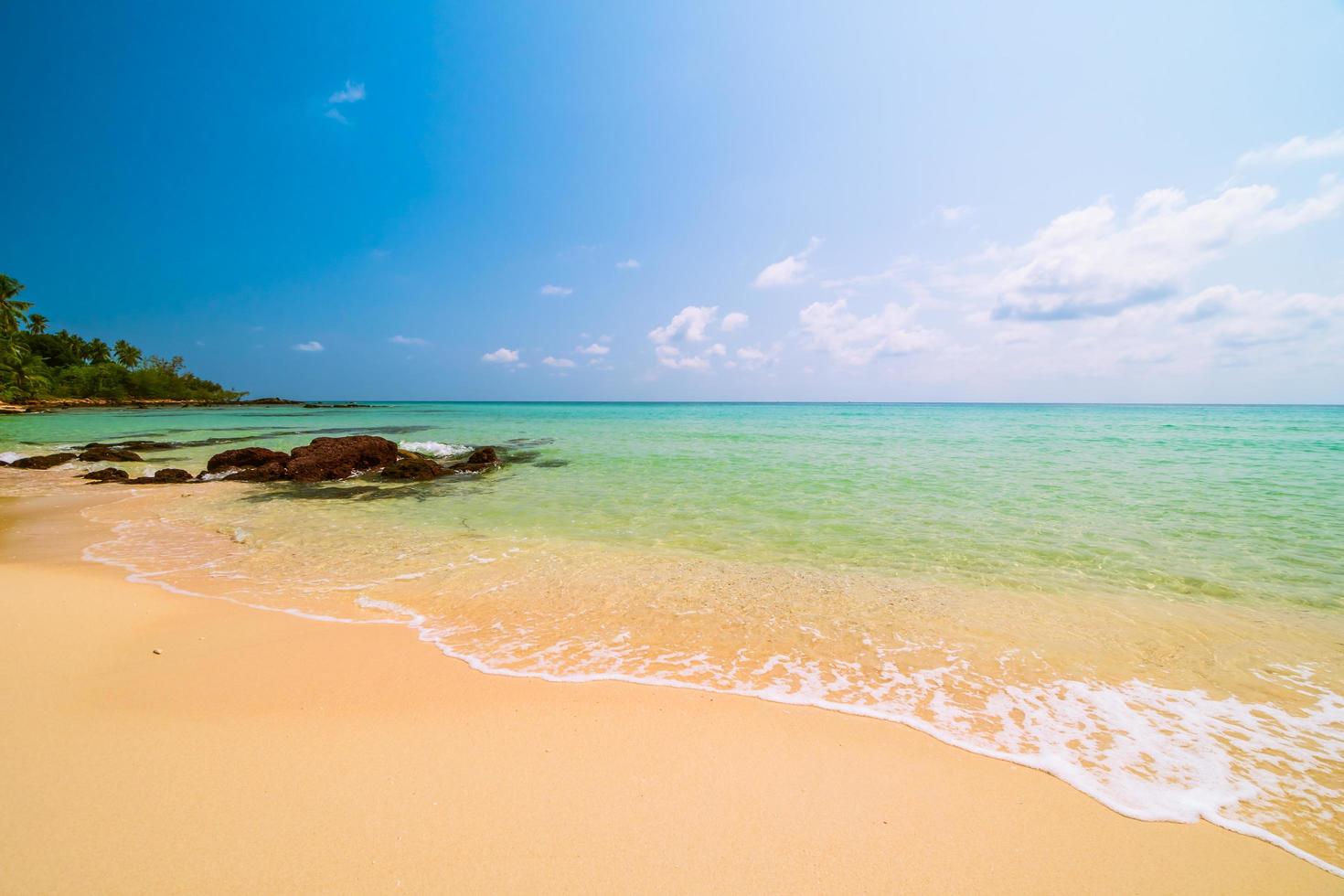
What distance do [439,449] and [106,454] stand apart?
11.1m

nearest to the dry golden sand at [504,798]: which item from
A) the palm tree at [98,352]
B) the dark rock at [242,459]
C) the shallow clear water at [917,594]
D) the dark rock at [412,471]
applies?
the shallow clear water at [917,594]

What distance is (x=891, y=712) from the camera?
12.1ft

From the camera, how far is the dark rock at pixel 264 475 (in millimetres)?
14219

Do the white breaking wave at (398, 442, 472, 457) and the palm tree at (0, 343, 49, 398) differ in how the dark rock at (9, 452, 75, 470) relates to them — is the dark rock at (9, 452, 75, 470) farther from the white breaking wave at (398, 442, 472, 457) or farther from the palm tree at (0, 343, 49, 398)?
the palm tree at (0, 343, 49, 398)

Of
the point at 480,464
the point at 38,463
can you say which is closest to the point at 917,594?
the point at 480,464

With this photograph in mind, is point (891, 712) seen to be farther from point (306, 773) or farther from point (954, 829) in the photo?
point (306, 773)

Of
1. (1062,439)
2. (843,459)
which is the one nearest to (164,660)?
(843,459)

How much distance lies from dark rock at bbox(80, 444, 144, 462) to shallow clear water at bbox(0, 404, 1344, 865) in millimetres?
8715

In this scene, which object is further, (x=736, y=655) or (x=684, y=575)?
(x=684, y=575)

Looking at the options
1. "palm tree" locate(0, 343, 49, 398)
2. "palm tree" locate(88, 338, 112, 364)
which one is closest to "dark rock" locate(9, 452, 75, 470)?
"palm tree" locate(0, 343, 49, 398)

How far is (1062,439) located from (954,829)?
1352 inches

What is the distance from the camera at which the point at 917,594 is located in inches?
235

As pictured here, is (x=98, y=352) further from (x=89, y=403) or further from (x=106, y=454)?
(x=106, y=454)

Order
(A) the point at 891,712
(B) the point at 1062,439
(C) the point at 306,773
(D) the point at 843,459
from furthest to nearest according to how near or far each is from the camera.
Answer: (B) the point at 1062,439 < (D) the point at 843,459 < (A) the point at 891,712 < (C) the point at 306,773
